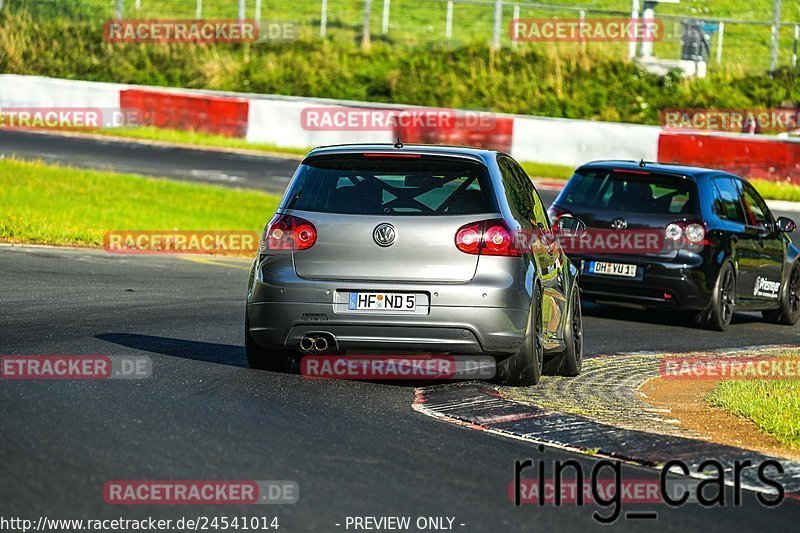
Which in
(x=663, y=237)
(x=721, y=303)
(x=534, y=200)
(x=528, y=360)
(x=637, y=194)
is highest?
(x=534, y=200)

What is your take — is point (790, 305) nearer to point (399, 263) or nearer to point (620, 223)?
point (620, 223)

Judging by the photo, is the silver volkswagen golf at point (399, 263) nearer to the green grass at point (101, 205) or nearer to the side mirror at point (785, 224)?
the side mirror at point (785, 224)

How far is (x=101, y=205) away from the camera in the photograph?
22.2m

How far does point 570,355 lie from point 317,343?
7.41 feet

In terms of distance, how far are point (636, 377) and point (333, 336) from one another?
2.79m

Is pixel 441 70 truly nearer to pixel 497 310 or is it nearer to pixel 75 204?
pixel 75 204

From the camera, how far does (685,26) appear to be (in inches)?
1422

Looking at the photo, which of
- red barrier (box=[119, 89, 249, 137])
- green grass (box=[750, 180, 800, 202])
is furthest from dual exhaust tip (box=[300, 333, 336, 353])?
red barrier (box=[119, 89, 249, 137])

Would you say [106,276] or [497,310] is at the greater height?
[497,310]

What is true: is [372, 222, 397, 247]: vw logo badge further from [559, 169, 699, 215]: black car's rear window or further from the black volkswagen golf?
[559, 169, 699, 215]: black car's rear window

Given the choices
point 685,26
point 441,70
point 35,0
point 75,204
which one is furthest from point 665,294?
point 35,0

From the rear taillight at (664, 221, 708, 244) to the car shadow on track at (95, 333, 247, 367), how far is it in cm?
526

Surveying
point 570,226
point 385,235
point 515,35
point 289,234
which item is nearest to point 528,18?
point 515,35

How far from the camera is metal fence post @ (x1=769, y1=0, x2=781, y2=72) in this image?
34156 mm
